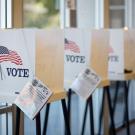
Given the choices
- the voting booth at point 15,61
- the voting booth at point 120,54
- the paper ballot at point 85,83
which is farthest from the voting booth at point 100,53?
the voting booth at point 15,61

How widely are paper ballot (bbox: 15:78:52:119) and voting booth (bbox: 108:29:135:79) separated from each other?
5.26 feet

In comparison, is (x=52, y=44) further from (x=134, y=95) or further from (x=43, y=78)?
(x=134, y=95)

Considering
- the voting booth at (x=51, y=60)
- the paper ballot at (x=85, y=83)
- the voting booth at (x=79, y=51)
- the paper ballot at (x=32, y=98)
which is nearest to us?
the paper ballot at (x=32, y=98)

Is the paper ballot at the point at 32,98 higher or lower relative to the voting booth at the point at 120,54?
lower

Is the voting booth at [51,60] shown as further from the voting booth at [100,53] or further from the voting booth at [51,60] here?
the voting booth at [100,53]

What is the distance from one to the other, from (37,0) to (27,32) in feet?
4.83

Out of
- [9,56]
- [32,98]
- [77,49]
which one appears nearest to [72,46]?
[77,49]

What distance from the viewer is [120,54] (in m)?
3.81

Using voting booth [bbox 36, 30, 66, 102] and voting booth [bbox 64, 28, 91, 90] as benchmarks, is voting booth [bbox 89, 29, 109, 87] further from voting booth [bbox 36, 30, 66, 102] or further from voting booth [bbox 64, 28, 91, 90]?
voting booth [bbox 36, 30, 66, 102]

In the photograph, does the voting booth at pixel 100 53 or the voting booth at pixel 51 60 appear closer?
the voting booth at pixel 51 60

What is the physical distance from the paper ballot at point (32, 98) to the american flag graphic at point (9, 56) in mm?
165

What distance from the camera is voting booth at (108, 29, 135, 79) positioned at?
3.75m

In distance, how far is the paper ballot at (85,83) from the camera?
9.07ft

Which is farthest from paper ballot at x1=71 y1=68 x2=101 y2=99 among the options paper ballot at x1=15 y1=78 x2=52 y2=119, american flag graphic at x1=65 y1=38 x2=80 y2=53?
paper ballot at x1=15 y1=78 x2=52 y2=119
